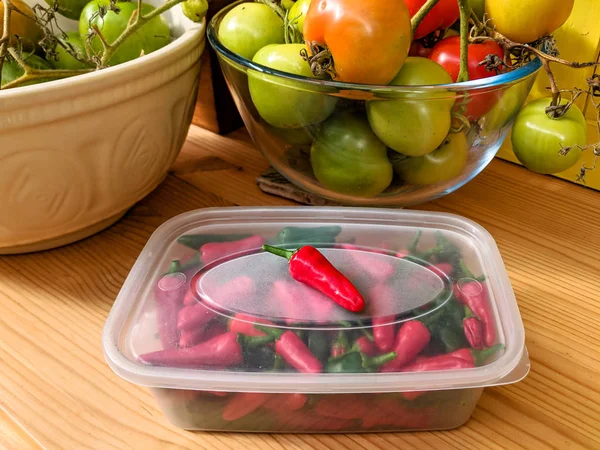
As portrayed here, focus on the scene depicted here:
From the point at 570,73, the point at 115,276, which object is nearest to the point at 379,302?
the point at 115,276

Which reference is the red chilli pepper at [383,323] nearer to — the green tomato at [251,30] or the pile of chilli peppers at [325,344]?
the pile of chilli peppers at [325,344]

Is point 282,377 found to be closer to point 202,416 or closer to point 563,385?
point 202,416

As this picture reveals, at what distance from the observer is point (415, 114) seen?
0.48 meters

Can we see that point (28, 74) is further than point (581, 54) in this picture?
No

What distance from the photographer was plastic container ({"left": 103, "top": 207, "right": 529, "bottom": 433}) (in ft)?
1.27

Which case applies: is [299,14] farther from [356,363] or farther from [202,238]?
[356,363]

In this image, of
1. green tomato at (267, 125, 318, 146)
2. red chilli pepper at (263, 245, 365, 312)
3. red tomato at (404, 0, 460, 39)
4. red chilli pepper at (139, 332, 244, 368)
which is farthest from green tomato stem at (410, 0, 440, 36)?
red chilli pepper at (139, 332, 244, 368)

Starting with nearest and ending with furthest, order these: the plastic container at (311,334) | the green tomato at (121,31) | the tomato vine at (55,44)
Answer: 1. the plastic container at (311,334)
2. the tomato vine at (55,44)
3. the green tomato at (121,31)

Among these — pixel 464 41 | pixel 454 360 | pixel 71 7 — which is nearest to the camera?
pixel 454 360

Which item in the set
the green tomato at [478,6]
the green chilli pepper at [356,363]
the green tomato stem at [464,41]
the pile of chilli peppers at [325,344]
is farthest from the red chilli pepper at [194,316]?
the green tomato at [478,6]

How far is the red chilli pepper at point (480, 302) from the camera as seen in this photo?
1.36 ft

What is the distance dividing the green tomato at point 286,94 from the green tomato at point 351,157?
0.02 meters

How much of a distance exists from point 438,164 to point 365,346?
8.4 inches

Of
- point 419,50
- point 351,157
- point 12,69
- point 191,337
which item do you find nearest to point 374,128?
point 351,157
